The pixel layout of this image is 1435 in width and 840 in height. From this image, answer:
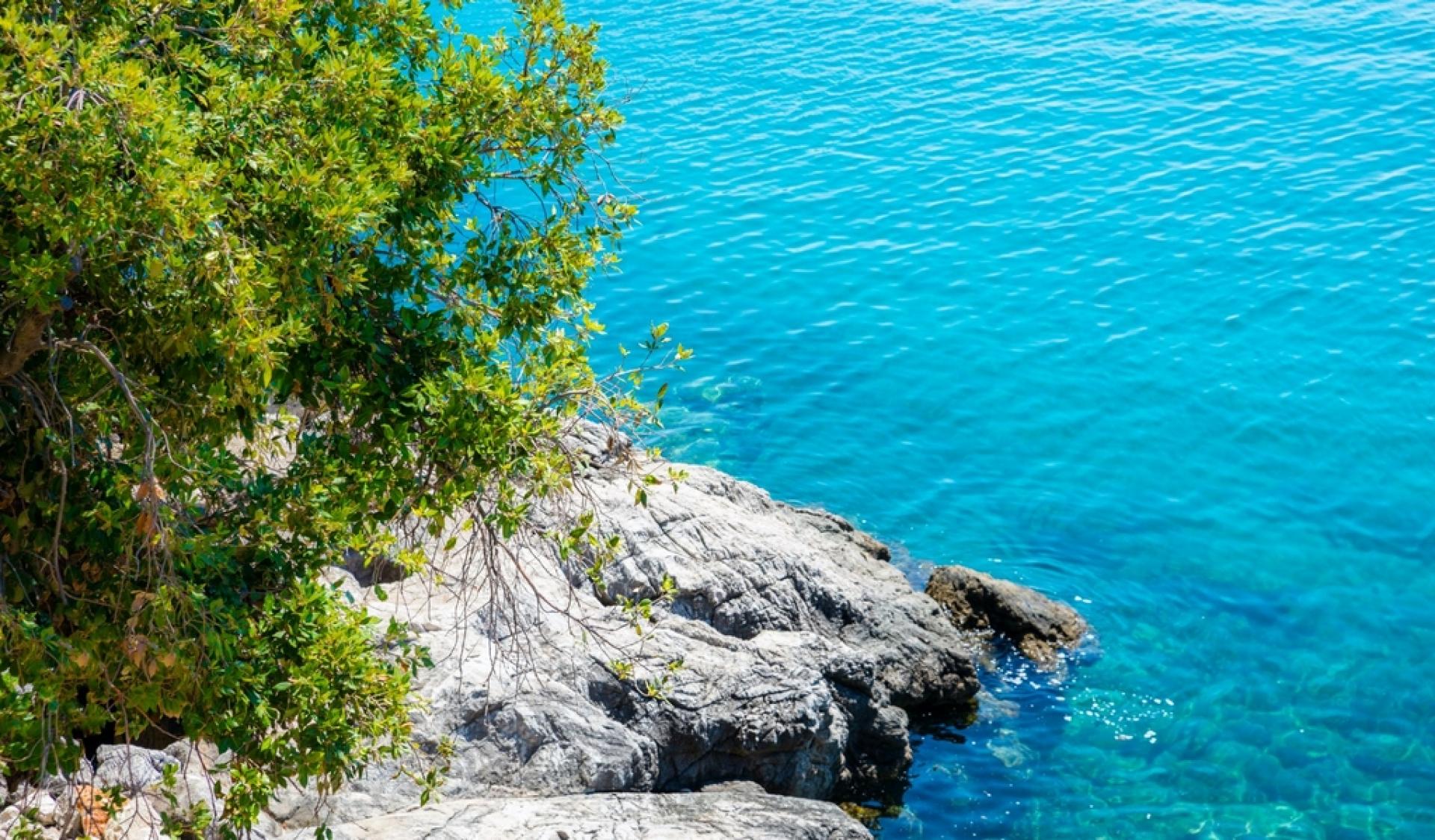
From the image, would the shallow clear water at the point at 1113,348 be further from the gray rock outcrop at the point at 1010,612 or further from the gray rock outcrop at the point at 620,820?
the gray rock outcrop at the point at 620,820

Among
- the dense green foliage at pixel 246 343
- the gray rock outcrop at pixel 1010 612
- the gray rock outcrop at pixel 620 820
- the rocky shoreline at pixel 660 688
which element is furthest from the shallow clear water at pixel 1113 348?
the gray rock outcrop at pixel 620 820

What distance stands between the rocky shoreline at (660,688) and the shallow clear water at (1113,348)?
1.37m

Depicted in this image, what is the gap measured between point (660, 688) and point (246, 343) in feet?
25.2

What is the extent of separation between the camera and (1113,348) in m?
26.4

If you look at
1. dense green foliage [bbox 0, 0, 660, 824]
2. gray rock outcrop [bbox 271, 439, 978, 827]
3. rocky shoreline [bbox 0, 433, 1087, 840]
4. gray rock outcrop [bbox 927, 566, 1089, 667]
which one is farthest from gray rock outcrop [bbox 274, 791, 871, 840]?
gray rock outcrop [bbox 927, 566, 1089, 667]

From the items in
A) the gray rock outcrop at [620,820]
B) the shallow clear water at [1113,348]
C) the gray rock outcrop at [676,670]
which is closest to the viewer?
the gray rock outcrop at [620,820]

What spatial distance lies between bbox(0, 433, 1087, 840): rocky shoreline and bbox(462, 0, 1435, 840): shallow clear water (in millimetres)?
1372

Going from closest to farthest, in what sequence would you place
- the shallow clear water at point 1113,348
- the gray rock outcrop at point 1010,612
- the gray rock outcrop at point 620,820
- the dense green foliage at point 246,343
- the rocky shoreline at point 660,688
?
the dense green foliage at point 246,343, the gray rock outcrop at point 620,820, the rocky shoreline at point 660,688, the shallow clear water at point 1113,348, the gray rock outcrop at point 1010,612

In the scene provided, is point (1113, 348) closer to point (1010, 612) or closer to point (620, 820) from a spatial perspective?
point (1010, 612)

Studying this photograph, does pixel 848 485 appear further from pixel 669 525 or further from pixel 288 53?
pixel 288 53

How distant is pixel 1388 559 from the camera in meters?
20.2

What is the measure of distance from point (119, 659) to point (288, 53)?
4.03 metres

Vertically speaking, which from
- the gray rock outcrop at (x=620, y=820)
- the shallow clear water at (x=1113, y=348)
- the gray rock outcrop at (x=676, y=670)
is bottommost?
the gray rock outcrop at (x=620, y=820)

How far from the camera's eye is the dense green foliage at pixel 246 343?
6945mm
